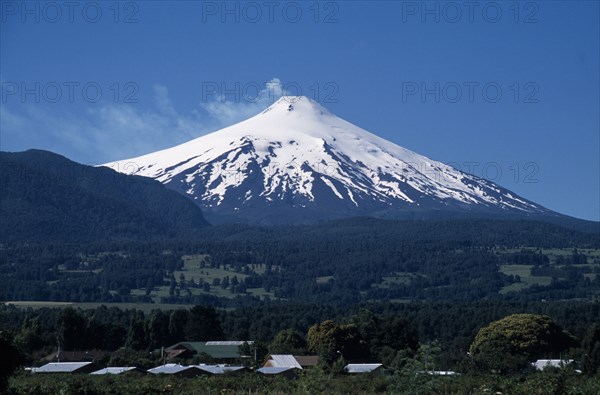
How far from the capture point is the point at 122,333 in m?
78.9

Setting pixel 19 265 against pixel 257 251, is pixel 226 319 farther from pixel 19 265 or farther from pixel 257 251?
pixel 257 251

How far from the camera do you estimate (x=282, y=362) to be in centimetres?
5984

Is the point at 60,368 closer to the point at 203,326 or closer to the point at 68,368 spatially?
the point at 68,368

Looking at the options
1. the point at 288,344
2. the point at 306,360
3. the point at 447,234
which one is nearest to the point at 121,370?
the point at 306,360

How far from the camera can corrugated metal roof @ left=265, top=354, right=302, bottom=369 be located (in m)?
58.8

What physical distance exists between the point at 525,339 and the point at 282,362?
53.5ft

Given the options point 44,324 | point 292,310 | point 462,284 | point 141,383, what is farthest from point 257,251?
point 141,383

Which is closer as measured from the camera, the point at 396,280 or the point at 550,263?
the point at 396,280

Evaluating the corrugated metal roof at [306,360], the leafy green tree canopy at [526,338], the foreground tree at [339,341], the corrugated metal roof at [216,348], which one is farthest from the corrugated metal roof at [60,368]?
the leafy green tree canopy at [526,338]

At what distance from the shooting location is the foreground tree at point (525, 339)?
66188 millimetres

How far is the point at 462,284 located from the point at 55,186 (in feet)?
270

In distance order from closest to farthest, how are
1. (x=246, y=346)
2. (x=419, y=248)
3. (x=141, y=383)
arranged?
(x=141, y=383) < (x=246, y=346) < (x=419, y=248)

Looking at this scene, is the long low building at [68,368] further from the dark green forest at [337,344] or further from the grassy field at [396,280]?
the grassy field at [396,280]

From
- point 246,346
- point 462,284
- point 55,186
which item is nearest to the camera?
point 246,346
